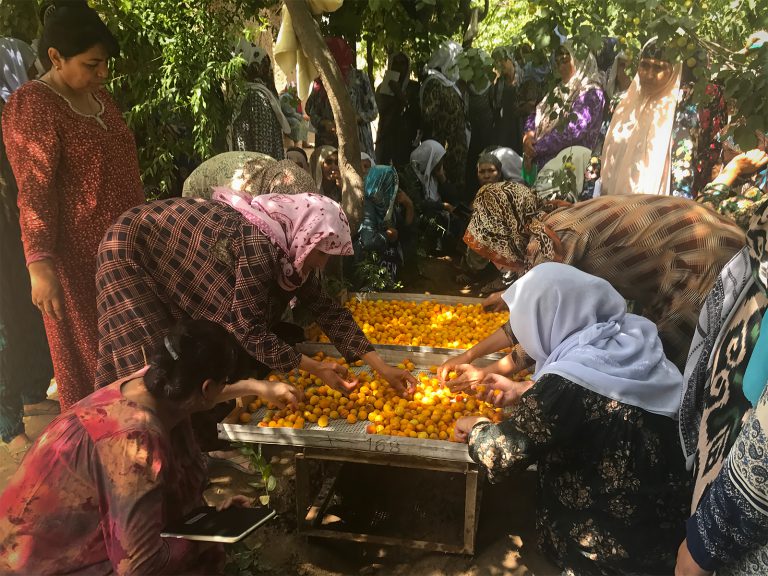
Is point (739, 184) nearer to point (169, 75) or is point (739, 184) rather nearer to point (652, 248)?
point (652, 248)

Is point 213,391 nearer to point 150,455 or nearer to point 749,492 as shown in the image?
point 150,455

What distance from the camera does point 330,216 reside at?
246 centimetres

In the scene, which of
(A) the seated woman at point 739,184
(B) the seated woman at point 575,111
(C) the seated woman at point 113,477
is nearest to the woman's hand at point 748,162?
(A) the seated woman at point 739,184

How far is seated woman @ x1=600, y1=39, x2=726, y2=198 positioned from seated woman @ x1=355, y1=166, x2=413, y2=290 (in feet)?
7.58

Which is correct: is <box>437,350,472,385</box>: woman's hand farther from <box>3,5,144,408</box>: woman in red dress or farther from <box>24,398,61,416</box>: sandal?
<box>24,398,61,416</box>: sandal

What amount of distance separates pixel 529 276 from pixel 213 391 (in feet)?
4.34

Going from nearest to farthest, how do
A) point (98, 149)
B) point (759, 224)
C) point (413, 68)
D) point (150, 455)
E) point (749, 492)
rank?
point (749, 492) → point (759, 224) → point (150, 455) → point (98, 149) → point (413, 68)

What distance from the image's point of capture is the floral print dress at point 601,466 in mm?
1896

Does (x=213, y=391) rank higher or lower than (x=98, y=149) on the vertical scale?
lower

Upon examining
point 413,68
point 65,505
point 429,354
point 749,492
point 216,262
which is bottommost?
point 429,354

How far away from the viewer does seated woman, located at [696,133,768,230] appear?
130 inches

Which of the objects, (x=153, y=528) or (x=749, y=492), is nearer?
(x=749, y=492)

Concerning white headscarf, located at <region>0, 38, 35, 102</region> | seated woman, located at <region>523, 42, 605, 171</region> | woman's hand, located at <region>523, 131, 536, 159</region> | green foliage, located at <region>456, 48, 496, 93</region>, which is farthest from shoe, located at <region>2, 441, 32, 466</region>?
woman's hand, located at <region>523, 131, 536, 159</region>

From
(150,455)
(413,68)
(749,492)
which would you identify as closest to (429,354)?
(150,455)
